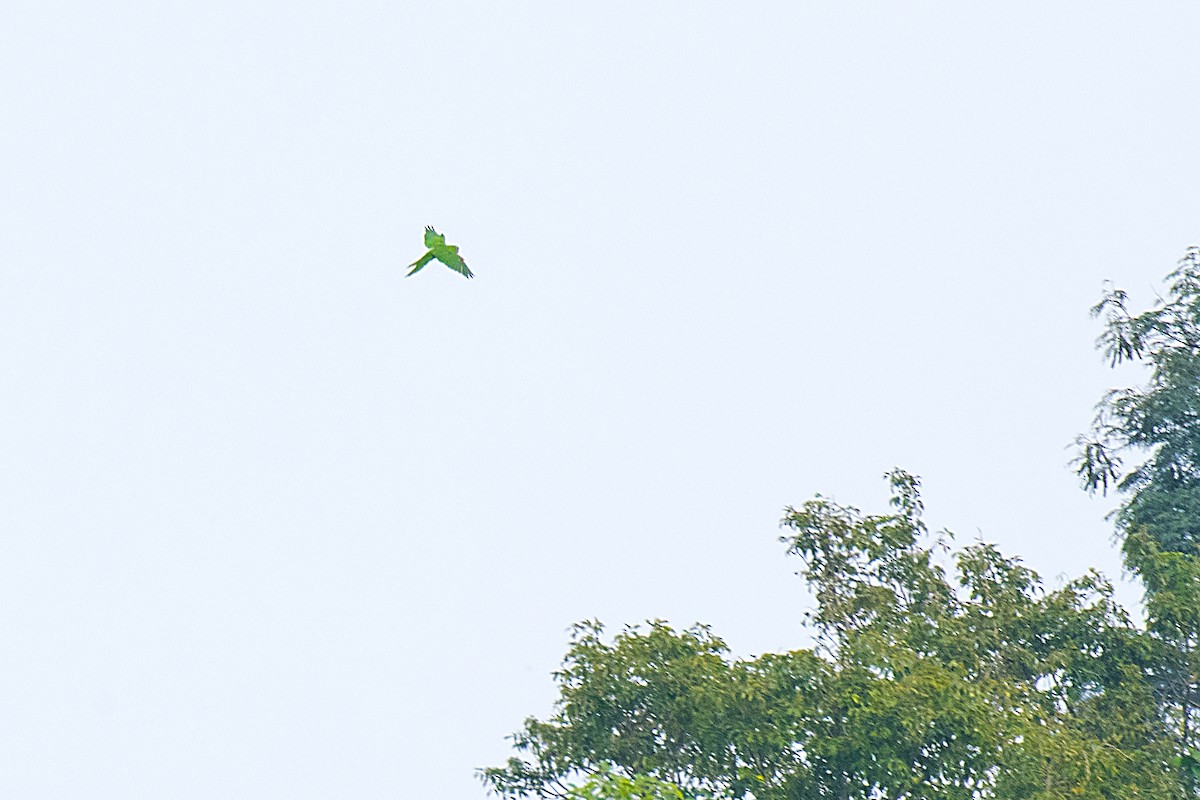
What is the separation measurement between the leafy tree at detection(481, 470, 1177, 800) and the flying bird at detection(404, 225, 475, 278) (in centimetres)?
396

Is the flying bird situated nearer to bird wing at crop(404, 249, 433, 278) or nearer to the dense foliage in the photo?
bird wing at crop(404, 249, 433, 278)

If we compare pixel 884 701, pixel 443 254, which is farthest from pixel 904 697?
pixel 443 254

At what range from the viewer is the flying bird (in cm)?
819

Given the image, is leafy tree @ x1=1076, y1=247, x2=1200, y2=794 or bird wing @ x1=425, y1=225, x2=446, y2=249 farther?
leafy tree @ x1=1076, y1=247, x2=1200, y2=794

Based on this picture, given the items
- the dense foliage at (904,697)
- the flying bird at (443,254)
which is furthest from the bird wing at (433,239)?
the dense foliage at (904,697)

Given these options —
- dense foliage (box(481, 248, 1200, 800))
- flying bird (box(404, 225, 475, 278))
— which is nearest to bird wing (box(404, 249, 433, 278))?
flying bird (box(404, 225, 475, 278))

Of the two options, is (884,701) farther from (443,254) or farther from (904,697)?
(443,254)

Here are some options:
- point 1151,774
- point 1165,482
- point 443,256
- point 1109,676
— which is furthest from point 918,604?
point 443,256

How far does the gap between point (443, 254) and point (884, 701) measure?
659 centimetres

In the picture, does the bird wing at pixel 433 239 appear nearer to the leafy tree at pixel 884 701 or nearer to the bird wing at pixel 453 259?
the bird wing at pixel 453 259

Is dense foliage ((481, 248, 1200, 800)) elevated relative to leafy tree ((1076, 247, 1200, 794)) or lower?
lower

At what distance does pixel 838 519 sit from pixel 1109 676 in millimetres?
3035

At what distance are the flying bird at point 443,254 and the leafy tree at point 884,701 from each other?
156 inches

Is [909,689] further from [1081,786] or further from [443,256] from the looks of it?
[443,256]
